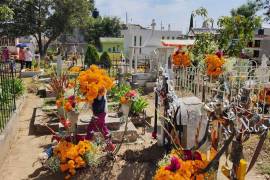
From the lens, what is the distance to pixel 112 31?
4500cm

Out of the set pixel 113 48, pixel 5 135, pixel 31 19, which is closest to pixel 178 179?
pixel 5 135

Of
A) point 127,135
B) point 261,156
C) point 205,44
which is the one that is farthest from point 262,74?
point 127,135

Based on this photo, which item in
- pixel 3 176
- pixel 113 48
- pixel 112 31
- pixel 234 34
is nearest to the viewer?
pixel 3 176

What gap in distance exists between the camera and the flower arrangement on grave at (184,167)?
10.4ft

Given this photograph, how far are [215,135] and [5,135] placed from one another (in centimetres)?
376

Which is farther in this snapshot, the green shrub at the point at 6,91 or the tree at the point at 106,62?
the tree at the point at 106,62

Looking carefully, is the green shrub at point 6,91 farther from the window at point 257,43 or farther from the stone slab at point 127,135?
the window at point 257,43

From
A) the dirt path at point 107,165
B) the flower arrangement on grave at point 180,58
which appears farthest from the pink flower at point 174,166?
the flower arrangement on grave at point 180,58

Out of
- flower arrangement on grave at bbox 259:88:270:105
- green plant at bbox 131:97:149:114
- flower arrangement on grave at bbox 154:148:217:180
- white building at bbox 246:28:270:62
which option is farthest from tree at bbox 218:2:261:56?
white building at bbox 246:28:270:62

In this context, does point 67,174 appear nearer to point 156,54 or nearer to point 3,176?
point 3,176

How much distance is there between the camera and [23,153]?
6023mm

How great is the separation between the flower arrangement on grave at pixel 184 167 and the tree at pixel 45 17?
27068 millimetres

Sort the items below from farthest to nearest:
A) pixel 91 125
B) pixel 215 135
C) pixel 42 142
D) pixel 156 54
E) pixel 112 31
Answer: pixel 112 31, pixel 156 54, pixel 42 142, pixel 91 125, pixel 215 135

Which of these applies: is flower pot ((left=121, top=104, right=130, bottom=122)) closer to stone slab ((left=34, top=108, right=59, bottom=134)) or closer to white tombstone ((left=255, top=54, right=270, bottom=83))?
stone slab ((left=34, top=108, right=59, bottom=134))
